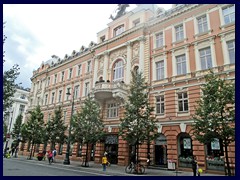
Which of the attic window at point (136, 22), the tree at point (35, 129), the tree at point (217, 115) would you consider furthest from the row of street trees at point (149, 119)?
the attic window at point (136, 22)

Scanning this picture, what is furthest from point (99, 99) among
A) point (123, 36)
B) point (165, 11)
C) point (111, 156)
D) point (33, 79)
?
point (33, 79)

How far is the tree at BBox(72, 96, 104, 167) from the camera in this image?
2216 cm

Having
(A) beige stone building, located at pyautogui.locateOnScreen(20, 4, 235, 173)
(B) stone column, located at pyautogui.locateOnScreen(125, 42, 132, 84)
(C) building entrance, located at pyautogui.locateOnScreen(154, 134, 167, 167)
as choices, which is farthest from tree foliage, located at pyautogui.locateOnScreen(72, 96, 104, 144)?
(C) building entrance, located at pyautogui.locateOnScreen(154, 134, 167, 167)

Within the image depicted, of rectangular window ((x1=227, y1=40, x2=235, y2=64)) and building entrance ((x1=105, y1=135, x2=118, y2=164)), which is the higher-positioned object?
rectangular window ((x1=227, y1=40, x2=235, y2=64))

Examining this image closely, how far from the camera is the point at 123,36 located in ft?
95.1

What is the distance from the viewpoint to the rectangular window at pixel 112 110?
26759 millimetres

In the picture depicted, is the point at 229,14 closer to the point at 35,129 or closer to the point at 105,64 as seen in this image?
the point at 105,64

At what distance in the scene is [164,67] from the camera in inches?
928

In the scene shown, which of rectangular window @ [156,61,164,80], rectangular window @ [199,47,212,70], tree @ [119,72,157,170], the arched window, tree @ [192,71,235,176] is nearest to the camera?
tree @ [192,71,235,176]

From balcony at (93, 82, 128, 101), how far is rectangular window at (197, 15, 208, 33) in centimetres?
1060

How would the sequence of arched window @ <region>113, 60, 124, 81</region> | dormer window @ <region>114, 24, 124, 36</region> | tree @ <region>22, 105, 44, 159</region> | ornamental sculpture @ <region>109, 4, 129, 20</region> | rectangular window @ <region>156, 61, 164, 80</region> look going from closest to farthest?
1. rectangular window @ <region>156, 61, 164, 80</region>
2. arched window @ <region>113, 60, 124, 81</region>
3. tree @ <region>22, 105, 44, 159</region>
4. dormer window @ <region>114, 24, 124, 36</region>
5. ornamental sculpture @ <region>109, 4, 129, 20</region>

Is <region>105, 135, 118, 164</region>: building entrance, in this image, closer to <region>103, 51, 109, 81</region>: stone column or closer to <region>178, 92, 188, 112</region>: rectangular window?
<region>103, 51, 109, 81</region>: stone column

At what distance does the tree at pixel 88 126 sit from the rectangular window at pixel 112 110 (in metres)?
3.36

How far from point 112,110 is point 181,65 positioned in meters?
10.5
